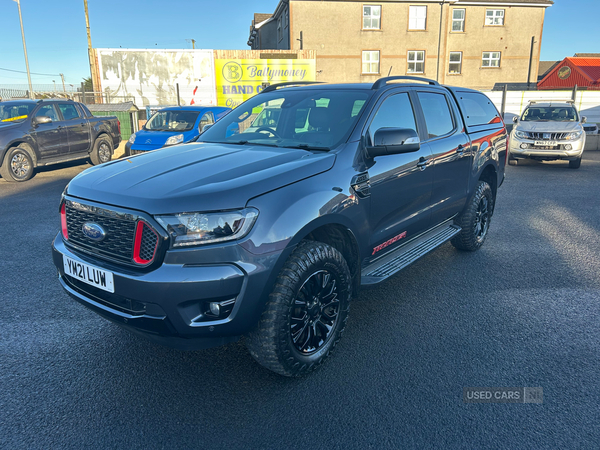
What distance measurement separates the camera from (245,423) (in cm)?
245

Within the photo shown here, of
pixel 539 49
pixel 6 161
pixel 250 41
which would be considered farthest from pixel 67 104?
pixel 250 41

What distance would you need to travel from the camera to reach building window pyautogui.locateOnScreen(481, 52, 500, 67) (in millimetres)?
32375

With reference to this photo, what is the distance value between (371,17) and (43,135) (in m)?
25.8

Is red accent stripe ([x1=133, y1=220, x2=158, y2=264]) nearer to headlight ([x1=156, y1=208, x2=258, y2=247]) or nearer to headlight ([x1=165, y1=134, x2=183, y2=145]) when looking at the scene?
headlight ([x1=156, y1=208, x2=258, y2=247])

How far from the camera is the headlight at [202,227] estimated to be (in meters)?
2.34

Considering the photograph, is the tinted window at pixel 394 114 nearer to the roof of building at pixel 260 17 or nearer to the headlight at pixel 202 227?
the headlight at pixel 202 227

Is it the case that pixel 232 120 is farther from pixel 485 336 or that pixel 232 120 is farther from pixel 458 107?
pixel 485 336

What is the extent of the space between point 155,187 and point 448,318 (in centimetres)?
250

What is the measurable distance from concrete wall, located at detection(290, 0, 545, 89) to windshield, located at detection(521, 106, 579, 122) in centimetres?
1826

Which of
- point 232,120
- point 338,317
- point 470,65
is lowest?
point 338,317

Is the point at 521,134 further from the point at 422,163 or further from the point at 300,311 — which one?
the point at 300,311

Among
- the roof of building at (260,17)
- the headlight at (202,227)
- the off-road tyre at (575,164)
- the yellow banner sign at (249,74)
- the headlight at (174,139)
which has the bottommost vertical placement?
the off-road tyre at (575,164)

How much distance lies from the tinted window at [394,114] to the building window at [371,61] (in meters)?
29.4

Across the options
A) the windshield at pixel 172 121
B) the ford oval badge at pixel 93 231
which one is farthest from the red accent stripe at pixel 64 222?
the windshield at pixel 172 121
